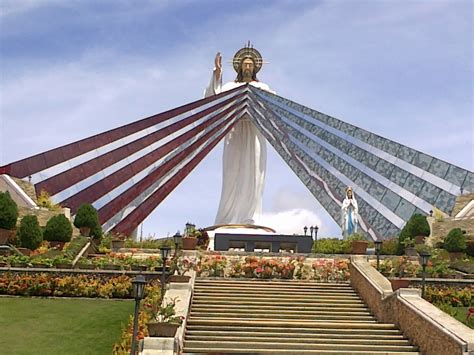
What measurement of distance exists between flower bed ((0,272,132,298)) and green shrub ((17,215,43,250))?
3.93m

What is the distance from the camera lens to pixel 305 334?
10.3 m

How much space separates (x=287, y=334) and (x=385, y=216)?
13083 millimetres

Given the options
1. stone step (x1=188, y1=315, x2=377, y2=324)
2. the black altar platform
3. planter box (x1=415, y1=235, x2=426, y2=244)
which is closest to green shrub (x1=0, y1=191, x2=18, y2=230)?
the black altar platform

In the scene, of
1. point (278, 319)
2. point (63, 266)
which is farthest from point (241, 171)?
point (278, 319)

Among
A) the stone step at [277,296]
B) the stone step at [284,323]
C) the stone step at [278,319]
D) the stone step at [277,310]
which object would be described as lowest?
the stone step at [278,319]

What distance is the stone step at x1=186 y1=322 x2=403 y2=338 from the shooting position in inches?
408

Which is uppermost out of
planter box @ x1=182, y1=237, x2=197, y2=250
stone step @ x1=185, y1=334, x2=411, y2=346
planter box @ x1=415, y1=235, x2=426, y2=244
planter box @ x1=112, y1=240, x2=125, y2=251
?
planter box @ x1=415, y1=235, x2=426, y2=244

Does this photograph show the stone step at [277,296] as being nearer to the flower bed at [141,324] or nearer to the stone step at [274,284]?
the stone step at [274,284]

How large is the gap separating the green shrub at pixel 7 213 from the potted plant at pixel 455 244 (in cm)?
1118

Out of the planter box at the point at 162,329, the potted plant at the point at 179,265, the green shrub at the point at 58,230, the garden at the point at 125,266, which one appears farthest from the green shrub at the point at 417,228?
the planter box at the point at 162,329

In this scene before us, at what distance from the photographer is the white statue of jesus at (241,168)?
1110 inches

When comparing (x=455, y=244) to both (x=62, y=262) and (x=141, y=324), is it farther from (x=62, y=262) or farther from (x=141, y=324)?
(x=141, y=324)

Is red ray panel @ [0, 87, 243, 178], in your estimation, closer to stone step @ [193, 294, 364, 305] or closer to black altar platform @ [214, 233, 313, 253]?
black altar platform @ [214, 233, 313, 253]

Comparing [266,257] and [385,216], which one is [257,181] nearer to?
[385,216]
